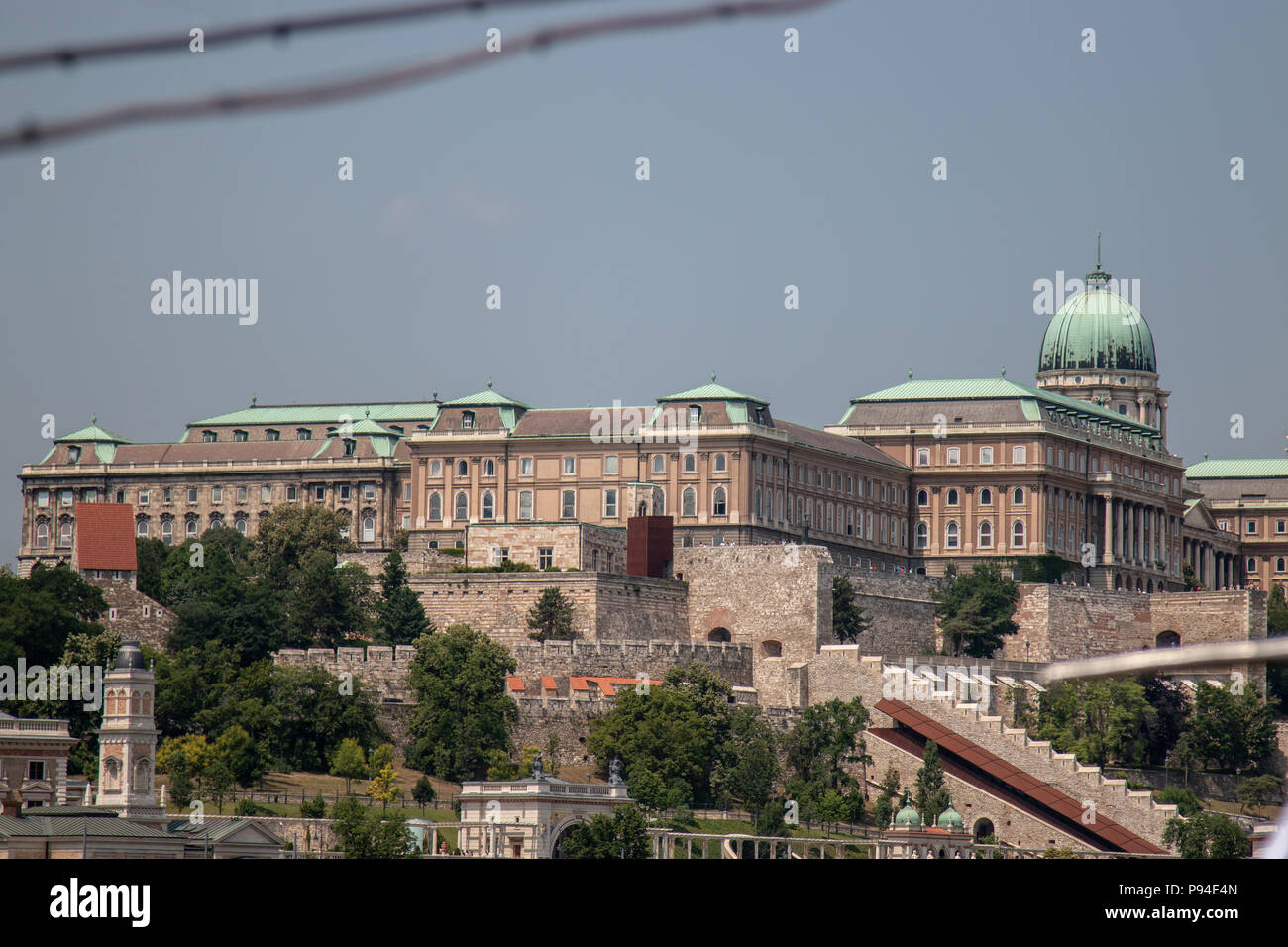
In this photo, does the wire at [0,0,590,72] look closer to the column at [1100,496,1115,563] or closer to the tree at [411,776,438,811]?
the tree at [411,776,438,811]

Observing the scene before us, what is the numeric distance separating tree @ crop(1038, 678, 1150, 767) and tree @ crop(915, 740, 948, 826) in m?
8.86

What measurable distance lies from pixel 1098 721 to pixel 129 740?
4801 centimetres

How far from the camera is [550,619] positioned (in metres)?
122

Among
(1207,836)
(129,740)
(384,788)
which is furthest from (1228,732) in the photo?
(129,740)

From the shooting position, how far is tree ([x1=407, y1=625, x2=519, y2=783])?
107 metres

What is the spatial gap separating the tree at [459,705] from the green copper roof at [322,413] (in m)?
65.0

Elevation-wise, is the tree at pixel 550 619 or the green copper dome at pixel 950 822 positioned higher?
the tree at pixel 550 619

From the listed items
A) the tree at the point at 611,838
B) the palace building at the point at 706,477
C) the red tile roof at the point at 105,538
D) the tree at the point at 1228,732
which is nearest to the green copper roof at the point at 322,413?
the palace building at the point at 706,477

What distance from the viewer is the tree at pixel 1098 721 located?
120 m

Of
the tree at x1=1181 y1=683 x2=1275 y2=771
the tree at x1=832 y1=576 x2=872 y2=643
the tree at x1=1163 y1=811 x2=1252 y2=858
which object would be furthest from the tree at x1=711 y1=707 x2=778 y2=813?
the tree at x1=1181 y1=683 x2=1275 y2=771

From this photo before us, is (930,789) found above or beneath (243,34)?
beneath

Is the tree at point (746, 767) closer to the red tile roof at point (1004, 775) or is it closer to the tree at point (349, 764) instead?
the red tile roof at point (1004, 775)

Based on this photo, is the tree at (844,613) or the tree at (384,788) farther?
the tree at (844,613)

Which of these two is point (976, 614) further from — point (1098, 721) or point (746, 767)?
point (746, 767)
